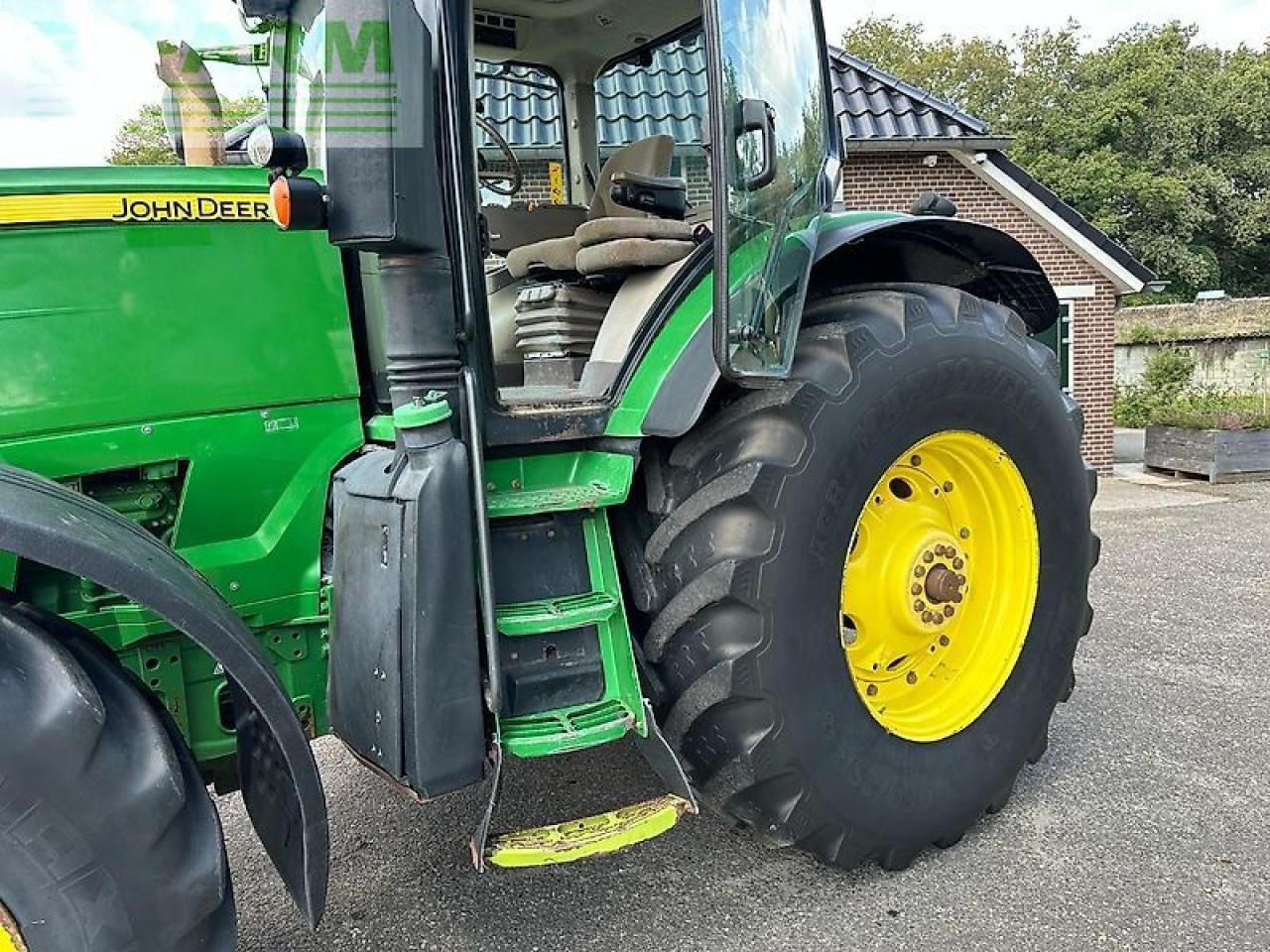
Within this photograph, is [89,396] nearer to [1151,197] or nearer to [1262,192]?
[1151,197]

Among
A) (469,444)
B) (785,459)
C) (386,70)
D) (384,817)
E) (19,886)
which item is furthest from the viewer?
(384,817)

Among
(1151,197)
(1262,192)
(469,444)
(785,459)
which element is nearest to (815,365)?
(785,459)

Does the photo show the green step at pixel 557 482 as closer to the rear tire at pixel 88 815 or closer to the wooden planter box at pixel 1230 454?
the rear tire at pixel 88 815

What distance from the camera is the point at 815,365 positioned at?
2.36 m

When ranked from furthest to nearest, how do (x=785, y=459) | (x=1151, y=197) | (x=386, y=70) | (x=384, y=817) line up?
(x=1151, y=197) < (x=384, y=817) < (x=785, y=459) < (x=386, y=70)

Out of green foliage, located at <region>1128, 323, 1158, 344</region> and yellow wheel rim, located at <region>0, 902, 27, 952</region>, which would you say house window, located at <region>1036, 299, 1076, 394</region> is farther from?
yellow wheel rim, located at <region>0, 902, 27, 952</region>

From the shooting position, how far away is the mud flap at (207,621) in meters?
1.58

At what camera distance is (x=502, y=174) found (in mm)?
3342

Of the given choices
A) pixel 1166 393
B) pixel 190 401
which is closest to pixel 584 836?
pixel 190 401

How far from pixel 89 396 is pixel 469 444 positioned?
811 mm

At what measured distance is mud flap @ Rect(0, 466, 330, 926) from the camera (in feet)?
5.18

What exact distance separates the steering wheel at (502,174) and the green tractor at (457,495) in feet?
2.29

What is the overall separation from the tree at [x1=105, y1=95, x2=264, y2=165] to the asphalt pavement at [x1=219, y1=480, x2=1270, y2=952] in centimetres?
195

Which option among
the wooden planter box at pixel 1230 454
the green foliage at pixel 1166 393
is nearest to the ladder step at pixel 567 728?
the wooden planter box at pixel 1230 454
